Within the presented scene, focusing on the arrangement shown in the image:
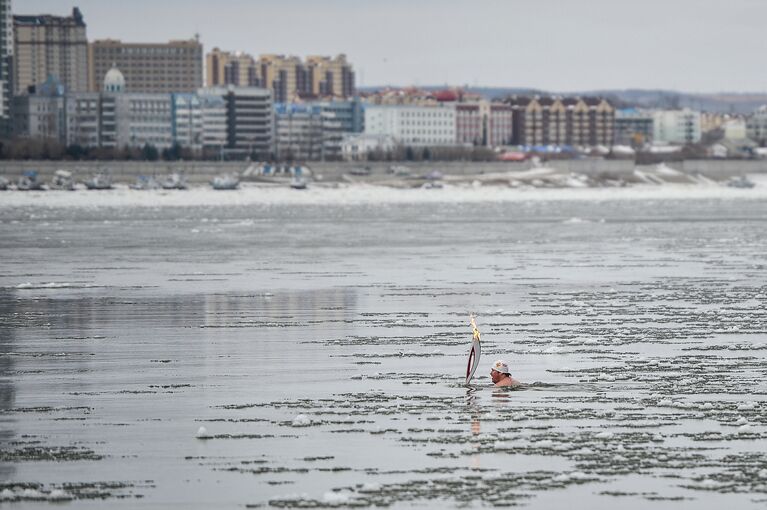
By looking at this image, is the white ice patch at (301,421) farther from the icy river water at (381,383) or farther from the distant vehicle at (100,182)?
the distant vehicle at (100,182)

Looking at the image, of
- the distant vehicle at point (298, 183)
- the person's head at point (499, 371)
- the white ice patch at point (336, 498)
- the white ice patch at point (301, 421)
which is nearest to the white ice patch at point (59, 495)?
the white ice patch at point (336, 498)

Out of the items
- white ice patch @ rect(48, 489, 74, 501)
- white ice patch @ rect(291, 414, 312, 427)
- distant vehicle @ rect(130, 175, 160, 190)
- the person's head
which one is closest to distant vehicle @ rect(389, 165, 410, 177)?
distant vehicle @ rect(130, 175, 160, 190)

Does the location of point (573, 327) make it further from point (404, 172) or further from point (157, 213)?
point (404, 172)

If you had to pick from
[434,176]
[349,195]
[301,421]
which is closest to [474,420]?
[301,421]

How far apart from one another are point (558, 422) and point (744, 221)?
67045mm

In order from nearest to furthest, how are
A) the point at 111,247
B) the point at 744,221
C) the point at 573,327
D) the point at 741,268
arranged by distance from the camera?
1. the point at 573,327
2. the point at 741,268
3. the point at 111,247
4. the point at 744,221

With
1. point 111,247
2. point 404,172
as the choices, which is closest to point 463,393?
point 111,247

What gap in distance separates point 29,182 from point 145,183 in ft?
39.3

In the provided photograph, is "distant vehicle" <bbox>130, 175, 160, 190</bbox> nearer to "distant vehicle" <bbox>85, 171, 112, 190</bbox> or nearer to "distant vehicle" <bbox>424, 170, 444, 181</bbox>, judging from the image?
"distant vehicle" <bbox>85, 171, 112, 190</bbox>

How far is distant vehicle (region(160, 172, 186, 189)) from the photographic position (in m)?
159

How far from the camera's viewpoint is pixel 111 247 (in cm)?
5853

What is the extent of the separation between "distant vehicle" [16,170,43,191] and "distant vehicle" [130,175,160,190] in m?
8.87

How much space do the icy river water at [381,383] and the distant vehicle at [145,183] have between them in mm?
110446

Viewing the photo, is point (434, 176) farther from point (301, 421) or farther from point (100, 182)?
point (301, 421)
